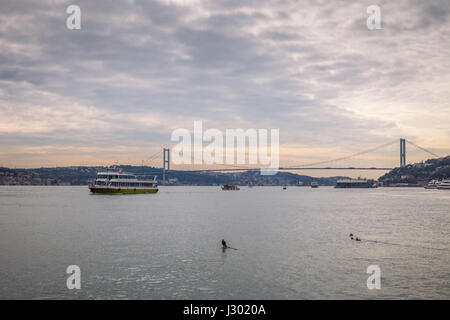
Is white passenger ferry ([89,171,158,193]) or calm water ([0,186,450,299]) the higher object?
white passenger ferry ([89,171,158,193])

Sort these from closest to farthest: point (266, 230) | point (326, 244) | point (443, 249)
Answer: point (443, 249) → point (326, 244) → point (266, 230)

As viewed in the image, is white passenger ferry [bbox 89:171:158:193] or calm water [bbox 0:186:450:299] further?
white passenger ferry [bbox 89:171:158:193]

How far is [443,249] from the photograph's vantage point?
91.1 feet

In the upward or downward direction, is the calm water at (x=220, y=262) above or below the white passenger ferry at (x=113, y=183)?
below

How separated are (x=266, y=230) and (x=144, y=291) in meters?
23.4

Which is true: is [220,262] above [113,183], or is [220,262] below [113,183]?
below

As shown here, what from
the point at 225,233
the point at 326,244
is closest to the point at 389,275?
the point at 326,244

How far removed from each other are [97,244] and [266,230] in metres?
17.4

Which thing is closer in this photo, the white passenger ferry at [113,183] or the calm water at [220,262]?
the calm water at [220,262]

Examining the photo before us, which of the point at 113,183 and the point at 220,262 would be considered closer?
the point at 220,262
